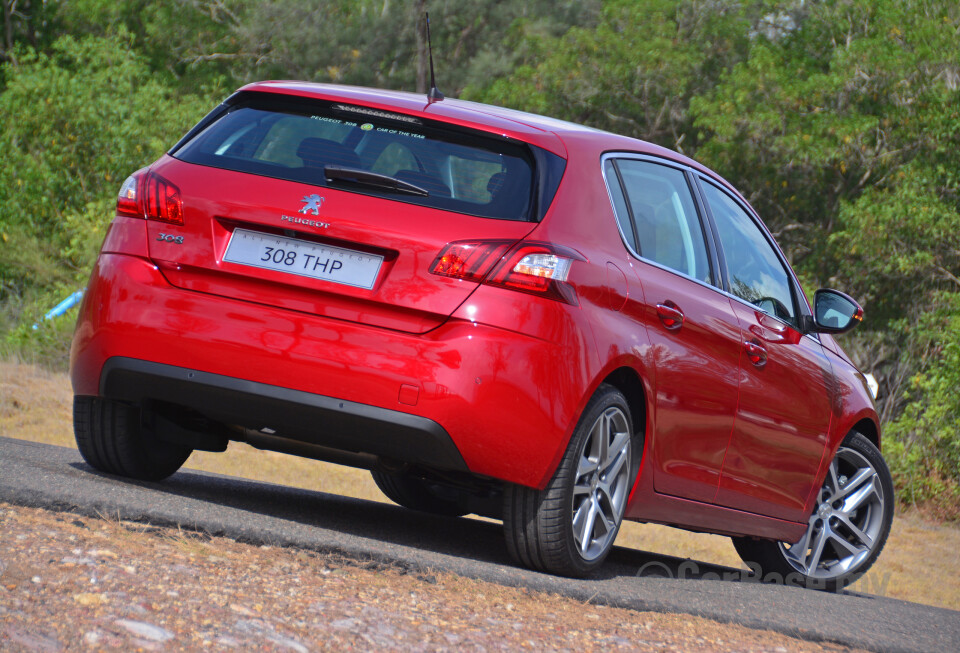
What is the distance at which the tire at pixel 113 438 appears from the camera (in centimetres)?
527

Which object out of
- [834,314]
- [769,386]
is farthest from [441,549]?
[834,314]

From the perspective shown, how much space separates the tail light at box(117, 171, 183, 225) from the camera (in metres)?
4.64

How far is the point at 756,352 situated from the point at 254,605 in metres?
2.99

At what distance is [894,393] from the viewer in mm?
24281

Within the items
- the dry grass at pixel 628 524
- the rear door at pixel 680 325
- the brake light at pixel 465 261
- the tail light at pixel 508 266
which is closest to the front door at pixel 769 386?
the rear door at pixel 680 325

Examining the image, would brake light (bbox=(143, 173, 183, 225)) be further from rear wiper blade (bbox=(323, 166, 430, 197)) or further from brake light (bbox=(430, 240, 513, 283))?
brake light (bbox=(430, 240, 513, 283))

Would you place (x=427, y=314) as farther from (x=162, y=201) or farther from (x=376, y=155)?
(x=162, y=201)

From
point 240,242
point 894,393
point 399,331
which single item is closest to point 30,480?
point 240,242

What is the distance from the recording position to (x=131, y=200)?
4746 mm

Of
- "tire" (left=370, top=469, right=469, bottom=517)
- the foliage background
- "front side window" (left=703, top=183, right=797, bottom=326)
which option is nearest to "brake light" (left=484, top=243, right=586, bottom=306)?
"front side window" (left=703, top=183, right=797, bottom=326)

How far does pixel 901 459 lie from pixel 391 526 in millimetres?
16757

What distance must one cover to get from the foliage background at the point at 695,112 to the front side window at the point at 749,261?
49.5ft

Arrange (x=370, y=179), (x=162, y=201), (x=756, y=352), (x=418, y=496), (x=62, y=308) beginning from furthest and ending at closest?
(x=62, y=308)
(x=418, y=496)
(x=756, y=352)
(x=162, y=201)
(x=370, y=179)

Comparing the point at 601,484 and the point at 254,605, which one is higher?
the point at 254,605
